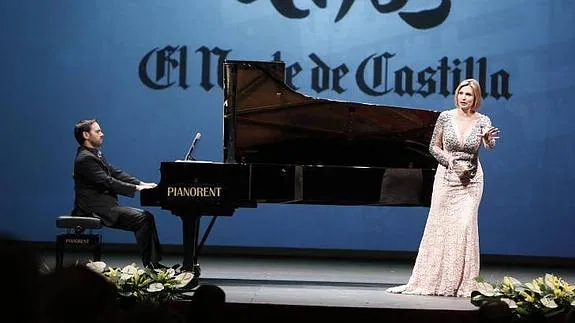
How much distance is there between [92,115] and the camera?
26.1 feet

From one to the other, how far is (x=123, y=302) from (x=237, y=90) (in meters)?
2.03

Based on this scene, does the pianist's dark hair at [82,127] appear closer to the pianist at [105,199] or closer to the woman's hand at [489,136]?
the pianist at [105,199]

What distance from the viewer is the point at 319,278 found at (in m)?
6.68

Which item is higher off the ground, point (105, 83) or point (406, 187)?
point (105, 83)

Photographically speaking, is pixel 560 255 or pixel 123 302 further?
pixel 560 255

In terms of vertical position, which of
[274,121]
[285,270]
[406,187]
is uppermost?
[274,121]

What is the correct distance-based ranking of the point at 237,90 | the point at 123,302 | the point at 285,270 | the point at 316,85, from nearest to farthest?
the point at 123,302 → the point at 237,90 → the point at 285,270 → the point at 316,85

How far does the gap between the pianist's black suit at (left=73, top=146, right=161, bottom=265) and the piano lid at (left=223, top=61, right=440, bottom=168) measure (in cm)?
79

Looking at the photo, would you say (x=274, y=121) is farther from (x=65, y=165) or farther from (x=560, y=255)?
(x=560, y=255)

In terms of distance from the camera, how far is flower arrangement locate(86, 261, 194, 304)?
14.8 ft

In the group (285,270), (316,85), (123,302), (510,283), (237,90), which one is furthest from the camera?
(316,85)

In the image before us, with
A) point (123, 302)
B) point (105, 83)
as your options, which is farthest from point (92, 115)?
point (123, 302)

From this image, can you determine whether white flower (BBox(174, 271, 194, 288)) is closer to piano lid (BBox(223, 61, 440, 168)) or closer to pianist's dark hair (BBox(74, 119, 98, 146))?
piano lid (BBox(223, 61, 440, 168))

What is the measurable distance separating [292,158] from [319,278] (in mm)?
1142
